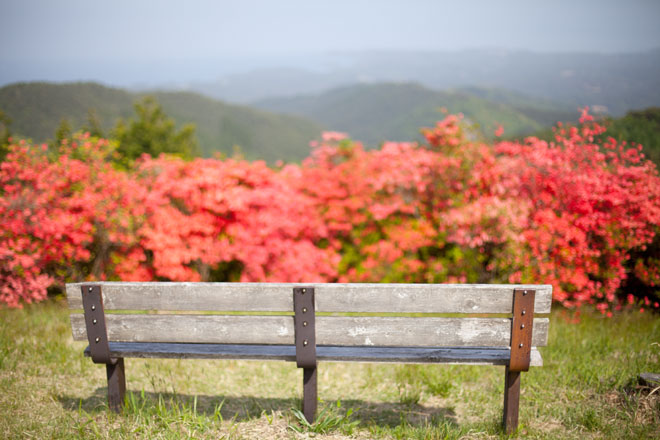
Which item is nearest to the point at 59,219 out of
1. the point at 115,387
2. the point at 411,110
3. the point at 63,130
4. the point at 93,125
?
the point at 115,387

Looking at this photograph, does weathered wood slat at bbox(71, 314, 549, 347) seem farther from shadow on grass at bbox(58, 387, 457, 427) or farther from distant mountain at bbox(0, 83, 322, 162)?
distant mountain at bbox(0, 83, 322, 162)

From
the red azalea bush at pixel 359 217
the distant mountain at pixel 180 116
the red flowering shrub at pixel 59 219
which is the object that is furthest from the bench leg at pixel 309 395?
the distant mountain at pixel 180 116

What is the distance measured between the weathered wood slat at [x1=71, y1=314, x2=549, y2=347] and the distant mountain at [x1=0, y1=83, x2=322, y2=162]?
854 inches

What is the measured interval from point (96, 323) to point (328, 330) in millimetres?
1538

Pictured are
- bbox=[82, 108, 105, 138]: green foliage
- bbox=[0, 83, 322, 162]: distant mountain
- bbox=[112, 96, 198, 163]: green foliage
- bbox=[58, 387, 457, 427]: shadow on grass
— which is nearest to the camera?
bbox=[58, 387, 457, 427]: shadow on grass

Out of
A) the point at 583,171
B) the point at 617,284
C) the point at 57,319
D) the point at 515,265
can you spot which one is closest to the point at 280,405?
the point at 57,319

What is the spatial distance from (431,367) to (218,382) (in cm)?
199

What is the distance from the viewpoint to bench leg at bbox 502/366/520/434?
263cm

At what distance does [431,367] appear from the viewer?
3879mm

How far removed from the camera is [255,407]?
325 centimetres

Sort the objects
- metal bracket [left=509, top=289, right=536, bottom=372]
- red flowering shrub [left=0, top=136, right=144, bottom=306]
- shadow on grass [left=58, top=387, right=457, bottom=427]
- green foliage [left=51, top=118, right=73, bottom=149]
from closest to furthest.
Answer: metal bracket [left=509, top=289, right=536, bottom=372]
shadow on grass [left=58, top=387, right=457, bottom=427]
red flowering shrub [left=0, top=136, right=144, bottom=306]
green foliage [left=51, top=118, right=73, bottom=149]

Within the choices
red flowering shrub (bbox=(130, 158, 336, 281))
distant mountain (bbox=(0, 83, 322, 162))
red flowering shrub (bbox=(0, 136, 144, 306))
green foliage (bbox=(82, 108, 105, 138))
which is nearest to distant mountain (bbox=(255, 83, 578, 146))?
distant mountain (bbox=(0, 83, 322, 162))

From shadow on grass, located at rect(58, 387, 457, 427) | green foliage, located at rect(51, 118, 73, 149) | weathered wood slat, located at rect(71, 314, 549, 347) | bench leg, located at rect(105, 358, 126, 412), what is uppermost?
green foliage, located at rect(51, 118, 73, 149)

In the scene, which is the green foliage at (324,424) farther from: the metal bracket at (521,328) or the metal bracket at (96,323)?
the metal bracket at (96,323)
